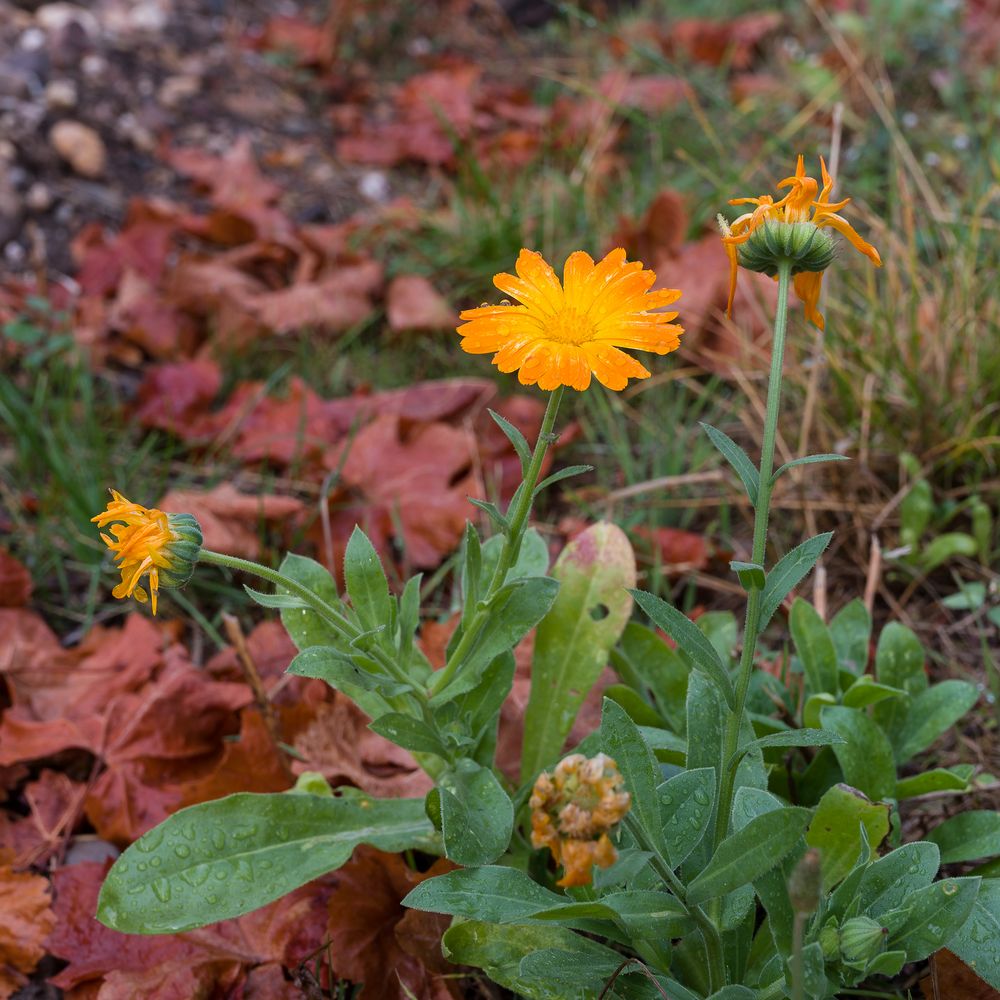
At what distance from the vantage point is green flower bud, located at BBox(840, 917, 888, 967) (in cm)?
109

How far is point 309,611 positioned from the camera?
145cm

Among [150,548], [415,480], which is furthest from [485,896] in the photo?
[415,480]

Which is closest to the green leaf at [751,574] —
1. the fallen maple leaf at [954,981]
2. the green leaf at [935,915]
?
the green leaf at [935,915]

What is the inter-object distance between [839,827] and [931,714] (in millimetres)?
435

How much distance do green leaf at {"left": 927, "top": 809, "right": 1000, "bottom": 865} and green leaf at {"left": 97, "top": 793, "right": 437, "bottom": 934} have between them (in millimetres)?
692

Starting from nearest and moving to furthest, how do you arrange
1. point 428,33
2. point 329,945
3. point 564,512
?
point 329,945, point 564,512, point 428,33

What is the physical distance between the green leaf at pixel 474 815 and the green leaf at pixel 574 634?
204mm

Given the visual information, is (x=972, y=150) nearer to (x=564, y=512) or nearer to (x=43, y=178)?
(x=564, y=512)

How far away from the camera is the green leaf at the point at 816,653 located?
5.36ft

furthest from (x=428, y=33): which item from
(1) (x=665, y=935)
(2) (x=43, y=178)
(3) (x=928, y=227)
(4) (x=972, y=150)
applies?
(1) (x=665, y=935)

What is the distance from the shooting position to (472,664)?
1.40 metres

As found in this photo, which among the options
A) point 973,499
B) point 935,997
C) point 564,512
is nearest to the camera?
point 935,997

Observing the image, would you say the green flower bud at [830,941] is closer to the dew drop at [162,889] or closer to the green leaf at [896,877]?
the green leaf at [896,877]

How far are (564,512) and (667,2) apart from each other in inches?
135
